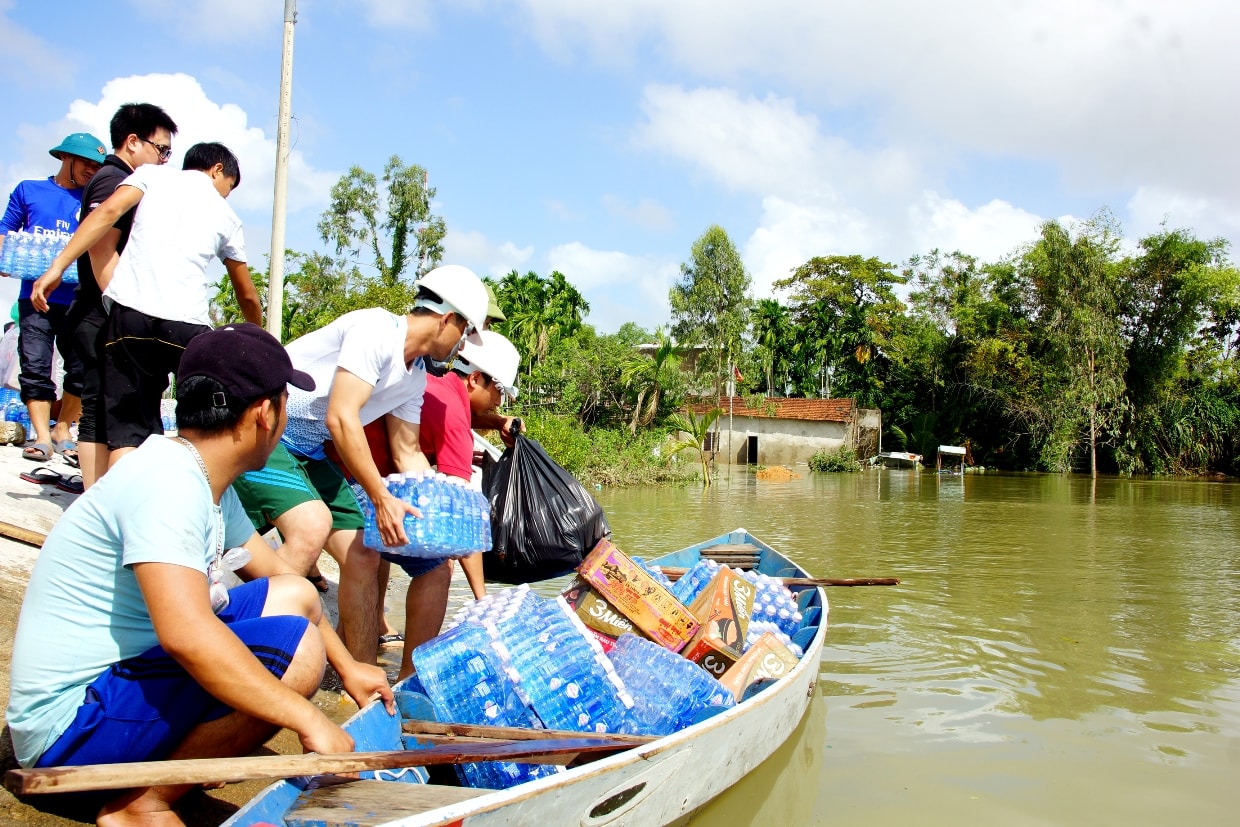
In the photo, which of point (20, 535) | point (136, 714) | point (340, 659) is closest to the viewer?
point (136, 714)

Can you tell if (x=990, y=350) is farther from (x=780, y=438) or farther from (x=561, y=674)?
(x=561, y=674)

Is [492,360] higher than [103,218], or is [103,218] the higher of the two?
[103,218]

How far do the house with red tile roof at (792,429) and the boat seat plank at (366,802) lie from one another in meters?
32.0

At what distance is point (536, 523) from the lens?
169 inches

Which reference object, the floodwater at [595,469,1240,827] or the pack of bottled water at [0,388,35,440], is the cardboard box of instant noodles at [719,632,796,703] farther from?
the pack of bottled water at [0,388,35,440]

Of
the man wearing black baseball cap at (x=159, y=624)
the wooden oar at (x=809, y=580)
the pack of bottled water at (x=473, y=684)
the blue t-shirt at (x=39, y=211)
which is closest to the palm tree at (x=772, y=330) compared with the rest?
the wooden oar at (x=809, y=580)

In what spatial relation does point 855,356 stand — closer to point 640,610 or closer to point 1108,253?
point 1108,253

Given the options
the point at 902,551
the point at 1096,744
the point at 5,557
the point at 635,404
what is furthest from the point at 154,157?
the point at 635,404

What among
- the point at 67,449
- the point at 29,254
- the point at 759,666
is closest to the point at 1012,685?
the point at 759,666

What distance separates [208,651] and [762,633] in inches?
123

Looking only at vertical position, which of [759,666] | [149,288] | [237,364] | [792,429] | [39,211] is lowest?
[759,666]

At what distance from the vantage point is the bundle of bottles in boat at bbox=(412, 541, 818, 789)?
9.44ft

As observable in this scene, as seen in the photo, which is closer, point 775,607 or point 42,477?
point 775,607

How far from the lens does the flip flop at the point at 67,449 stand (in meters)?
6.09
